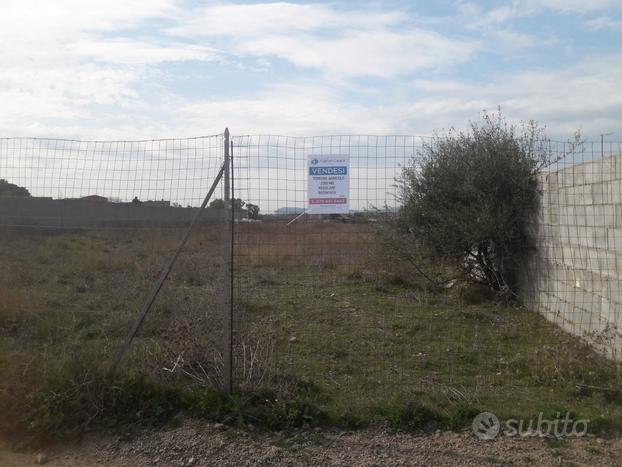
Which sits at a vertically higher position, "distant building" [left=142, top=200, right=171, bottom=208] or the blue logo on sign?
the blue logo on sign

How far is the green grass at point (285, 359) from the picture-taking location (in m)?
4.64

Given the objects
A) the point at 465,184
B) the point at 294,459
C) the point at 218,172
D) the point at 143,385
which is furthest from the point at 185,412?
the point at 465,184

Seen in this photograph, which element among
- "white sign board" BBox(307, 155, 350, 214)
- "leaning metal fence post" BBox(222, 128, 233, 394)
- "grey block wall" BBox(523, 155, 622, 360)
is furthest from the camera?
"grey block wall" BBox(523, 155, 622, 360)

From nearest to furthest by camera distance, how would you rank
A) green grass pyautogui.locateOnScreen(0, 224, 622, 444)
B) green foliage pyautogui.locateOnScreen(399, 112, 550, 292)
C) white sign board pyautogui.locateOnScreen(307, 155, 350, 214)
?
green grass pyautogui.locateOnScreen(0, 224, 622, 444) < white sign board pyautogui.locateOnScreen(307, 155, 350, 214) < green foliage pyautogui.locateOnScreen(399, 112, 550, 292)

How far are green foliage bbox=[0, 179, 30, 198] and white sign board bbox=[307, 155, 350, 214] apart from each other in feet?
9.46

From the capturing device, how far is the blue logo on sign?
4.97 m

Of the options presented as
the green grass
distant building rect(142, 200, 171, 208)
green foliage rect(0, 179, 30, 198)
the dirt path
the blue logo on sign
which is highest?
the blue logo on sign

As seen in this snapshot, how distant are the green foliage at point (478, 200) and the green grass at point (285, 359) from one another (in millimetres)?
1058

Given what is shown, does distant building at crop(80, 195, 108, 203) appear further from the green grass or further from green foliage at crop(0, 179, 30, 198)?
the green grass

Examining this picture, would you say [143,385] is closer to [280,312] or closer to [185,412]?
[185,412]

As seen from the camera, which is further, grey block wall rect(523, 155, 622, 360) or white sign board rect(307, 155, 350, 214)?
grey block wall rect(523, 155, 622, 360)

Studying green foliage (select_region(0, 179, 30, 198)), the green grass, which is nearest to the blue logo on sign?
the green grass

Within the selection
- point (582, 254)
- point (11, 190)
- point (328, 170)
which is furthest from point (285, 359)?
point (582, 254)

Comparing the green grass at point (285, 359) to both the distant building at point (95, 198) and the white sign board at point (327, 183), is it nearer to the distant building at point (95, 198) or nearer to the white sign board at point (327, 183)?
the white sign board at point (327, 183)
